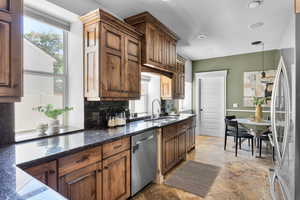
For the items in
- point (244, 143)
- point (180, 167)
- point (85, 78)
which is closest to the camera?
point (85, 78)

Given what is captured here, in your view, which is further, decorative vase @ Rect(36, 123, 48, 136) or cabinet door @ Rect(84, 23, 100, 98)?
cabinet door @ Rect(84, 23, 100, 98)

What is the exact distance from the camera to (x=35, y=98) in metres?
1.98

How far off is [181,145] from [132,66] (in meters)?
1.95

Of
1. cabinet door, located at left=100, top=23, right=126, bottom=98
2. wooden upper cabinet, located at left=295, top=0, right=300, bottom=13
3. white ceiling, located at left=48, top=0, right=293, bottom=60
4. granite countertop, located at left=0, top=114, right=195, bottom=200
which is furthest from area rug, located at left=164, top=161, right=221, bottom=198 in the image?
white ceiling, located at left=48, top=0, right=293, bottom=60

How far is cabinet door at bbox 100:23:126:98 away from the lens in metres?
2.07

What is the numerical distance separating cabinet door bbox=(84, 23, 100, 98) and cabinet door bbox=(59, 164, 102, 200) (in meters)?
0.92

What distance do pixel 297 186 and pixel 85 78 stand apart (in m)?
2.53

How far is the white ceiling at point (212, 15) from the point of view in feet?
7.67

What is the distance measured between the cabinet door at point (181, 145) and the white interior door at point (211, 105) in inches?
102

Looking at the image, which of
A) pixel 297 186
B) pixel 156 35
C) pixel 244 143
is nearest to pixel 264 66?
pixel 244 143

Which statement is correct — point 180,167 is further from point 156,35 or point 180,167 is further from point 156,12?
point 156,12

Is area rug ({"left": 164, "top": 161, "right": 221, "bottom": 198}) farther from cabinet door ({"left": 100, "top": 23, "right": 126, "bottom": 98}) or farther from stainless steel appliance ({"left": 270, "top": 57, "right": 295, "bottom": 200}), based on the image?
cabinet door ({"left": 100, "top": 23, "right": 126, "bottom": 98})

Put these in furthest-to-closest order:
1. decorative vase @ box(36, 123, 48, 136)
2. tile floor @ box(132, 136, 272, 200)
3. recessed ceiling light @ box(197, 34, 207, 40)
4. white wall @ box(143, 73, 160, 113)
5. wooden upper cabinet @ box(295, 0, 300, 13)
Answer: white wall @ box(143, 73, 160, 113), recessed ceiling light @ box(197, 34, 207, 40), tile floor @ box(132, 136, 272, 200), decorative vase @ box(36, 123, 48, 136), wooden upper cabinet @ box(295, 0, 300, 13)

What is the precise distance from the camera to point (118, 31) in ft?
7.45
